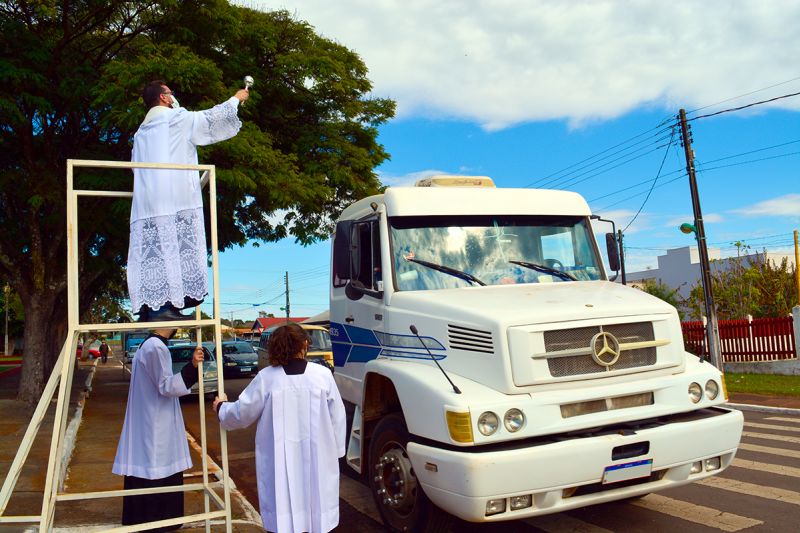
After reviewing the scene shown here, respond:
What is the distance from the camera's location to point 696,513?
5.47 meters

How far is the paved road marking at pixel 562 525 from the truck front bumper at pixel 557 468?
0.86m

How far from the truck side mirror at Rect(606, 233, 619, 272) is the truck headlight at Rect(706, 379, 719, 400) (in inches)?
58.5

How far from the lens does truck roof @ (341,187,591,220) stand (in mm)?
5703

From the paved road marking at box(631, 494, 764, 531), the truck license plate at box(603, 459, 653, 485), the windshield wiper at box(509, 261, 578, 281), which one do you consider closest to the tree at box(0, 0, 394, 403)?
the windshield wiper at box(509, 261, 578, 281)

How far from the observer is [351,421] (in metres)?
6.39

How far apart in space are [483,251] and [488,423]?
186 centimetres

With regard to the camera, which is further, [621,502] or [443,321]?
[621,502]

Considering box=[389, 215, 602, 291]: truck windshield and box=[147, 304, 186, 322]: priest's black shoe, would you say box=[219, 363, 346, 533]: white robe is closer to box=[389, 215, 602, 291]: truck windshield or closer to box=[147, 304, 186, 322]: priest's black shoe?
box=[147, 304, 186, 322]: priest's black shoe

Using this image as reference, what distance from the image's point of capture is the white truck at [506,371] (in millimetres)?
4227

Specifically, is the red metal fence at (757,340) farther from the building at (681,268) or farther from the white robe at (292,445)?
the building at (681,268)

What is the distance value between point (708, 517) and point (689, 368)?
1284 millimetres

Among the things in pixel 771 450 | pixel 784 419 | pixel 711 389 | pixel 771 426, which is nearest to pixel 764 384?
pixel 784 419

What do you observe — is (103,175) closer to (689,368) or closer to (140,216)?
(140,216)

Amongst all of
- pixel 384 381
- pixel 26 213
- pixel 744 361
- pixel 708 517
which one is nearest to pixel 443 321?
pixel 384 381
